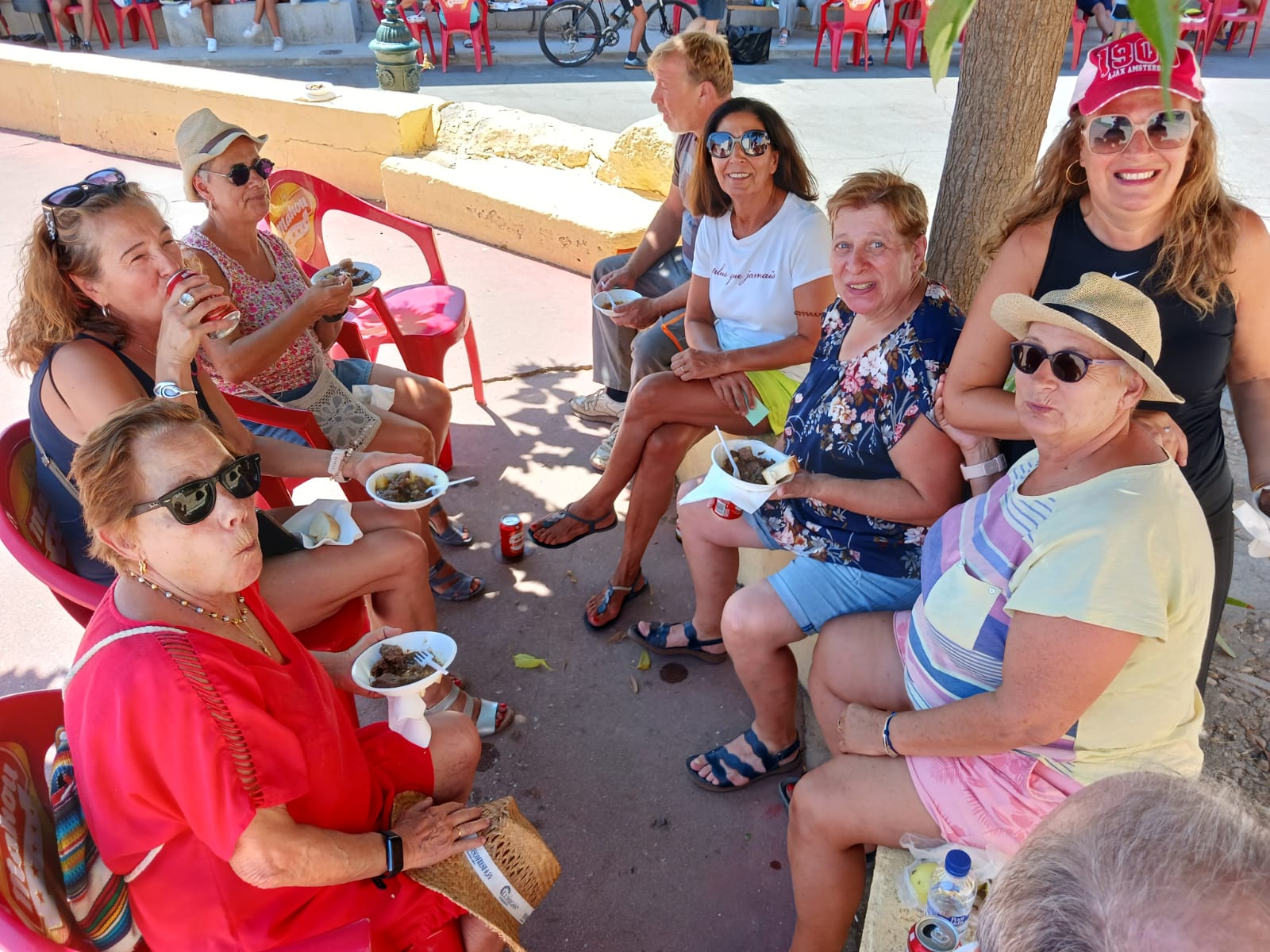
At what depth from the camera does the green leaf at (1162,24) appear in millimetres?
645

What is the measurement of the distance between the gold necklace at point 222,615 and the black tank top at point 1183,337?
199cm

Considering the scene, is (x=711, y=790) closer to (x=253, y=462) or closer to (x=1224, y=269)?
(x=253, y=462)

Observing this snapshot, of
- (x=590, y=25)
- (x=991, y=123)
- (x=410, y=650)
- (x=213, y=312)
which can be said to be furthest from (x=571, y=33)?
(x=410, y=650)

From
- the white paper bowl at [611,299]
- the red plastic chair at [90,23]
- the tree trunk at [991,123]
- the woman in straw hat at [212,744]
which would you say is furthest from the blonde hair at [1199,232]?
the red plastic chair at [90,23]

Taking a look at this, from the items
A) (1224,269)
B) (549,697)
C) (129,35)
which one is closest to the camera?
(1224,269)

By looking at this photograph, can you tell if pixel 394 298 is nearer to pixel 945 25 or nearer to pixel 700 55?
pixel 700 55

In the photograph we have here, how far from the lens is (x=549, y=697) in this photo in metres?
3.30

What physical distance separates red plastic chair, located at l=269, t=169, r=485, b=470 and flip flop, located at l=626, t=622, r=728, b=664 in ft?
4.84

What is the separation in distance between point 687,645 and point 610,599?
0.37m

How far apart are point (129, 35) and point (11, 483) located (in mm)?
14795

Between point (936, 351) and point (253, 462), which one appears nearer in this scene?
point (253, 462)

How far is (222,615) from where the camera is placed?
6.14ft

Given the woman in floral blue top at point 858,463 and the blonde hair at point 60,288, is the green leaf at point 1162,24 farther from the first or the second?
the blonde hair at point 60,288

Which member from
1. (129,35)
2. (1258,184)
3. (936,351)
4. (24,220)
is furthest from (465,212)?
(129,35)
